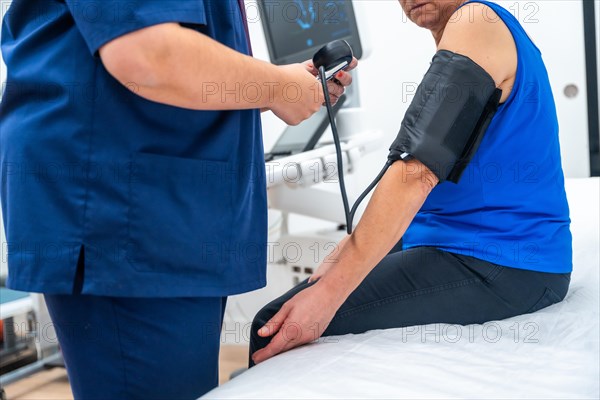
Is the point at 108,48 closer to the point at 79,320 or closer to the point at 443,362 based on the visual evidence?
the point at 79,320

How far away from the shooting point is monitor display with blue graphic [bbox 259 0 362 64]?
2.06m

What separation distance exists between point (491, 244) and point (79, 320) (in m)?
0.76

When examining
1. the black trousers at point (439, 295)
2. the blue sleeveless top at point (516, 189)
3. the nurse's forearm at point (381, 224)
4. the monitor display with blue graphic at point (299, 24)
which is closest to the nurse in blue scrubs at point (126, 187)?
the nurse's forearm at point (381, 224)

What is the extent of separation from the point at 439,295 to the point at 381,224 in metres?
0.20

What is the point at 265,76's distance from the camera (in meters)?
0.82

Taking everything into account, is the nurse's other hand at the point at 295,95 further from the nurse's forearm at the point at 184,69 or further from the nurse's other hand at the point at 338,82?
the nurse's other hand at the point at 338,82

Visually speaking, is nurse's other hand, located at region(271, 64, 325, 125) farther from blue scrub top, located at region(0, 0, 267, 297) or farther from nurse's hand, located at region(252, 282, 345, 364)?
nurse's hand, located at region(252, 282, 345, 364)

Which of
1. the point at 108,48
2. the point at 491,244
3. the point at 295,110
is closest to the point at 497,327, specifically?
the point at 491,244

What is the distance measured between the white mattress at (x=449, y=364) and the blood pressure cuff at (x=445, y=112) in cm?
31

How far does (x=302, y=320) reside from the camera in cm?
107

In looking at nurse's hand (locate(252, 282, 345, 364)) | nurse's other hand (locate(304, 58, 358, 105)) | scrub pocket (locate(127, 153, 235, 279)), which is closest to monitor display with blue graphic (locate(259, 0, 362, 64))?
nurse's other hand (locate(304, 58, 358, 105))

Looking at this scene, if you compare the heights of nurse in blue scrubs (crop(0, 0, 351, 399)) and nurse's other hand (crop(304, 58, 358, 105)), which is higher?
nurse's other hand (crop(304, 58, 358, 105))

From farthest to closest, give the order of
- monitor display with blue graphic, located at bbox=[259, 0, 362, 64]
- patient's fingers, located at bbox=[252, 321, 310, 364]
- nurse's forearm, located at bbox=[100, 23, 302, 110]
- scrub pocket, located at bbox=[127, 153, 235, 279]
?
monitor display with blue graphic, located at bbox=[259, 0, 362, 64]
patient's fingers, located at bbox=[252, 321, 310, 364]
scrub pocket, located at bbox=[127, 153, 235, 279]
nurse's forearm, located at bbox=[100, 23, 302, 110]

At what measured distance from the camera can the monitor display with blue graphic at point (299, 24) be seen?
2.06m
